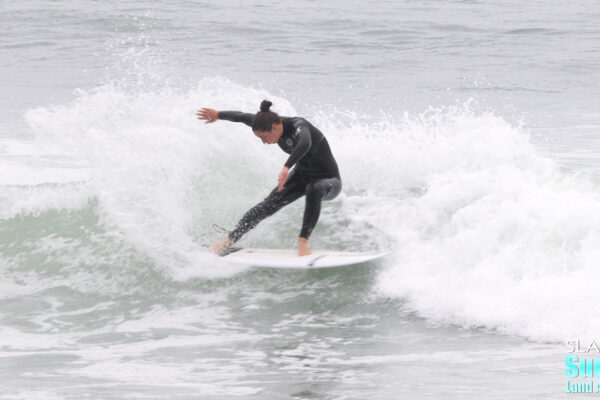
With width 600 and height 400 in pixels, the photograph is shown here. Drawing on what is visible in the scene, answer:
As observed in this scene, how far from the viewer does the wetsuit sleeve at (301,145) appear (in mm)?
7310

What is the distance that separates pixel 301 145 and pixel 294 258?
112cm

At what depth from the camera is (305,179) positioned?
796 centimetres

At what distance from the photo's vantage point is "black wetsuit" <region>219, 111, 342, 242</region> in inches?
304

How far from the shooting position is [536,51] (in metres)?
24.1

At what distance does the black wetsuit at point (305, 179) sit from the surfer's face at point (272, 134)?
16cm

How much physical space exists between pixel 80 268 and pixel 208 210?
1440mm

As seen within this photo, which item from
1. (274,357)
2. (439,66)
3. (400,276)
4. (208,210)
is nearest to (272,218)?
(208,210)

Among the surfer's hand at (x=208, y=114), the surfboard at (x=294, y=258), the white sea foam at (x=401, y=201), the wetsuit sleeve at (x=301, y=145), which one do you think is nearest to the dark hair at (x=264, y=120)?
the wetsuit sleeve at (x=301, y=145)

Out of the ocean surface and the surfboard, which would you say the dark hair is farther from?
the ocean surface

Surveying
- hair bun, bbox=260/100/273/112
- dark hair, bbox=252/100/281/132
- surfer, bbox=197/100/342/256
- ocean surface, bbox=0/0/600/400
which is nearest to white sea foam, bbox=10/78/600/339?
ocean surface, bbox=0/0/600/400

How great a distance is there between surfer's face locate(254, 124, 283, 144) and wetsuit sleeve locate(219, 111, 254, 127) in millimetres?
378

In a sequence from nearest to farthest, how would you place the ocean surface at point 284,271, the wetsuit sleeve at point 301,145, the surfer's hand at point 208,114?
the ocean surface at point 284,271, the wetsuit sleeve at point 301,145, the surfer's hand at point 208,114

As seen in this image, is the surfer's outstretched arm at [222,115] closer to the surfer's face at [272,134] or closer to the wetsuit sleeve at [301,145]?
the surfer's face at [272,134]

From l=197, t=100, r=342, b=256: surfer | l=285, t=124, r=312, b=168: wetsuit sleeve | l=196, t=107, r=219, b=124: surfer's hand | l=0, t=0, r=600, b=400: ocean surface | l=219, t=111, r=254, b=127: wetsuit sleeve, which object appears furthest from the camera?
l=196, t=107, r=219, b=124: surfer's hand
